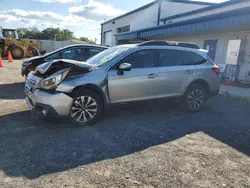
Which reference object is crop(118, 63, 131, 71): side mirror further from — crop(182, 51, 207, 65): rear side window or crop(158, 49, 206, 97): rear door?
crop(182, 51, 207, 65): rear side window

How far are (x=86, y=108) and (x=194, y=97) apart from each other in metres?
3.08

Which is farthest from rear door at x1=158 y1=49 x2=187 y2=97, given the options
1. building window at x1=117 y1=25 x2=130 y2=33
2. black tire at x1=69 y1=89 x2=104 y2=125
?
building window at x1=117 y1=25 x2=130 y2=33

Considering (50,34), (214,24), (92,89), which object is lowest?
(92,89)

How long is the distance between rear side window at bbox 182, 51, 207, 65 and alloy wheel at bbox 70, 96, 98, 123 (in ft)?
9.01

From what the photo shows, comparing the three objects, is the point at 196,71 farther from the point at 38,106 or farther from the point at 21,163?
the point at 21,163

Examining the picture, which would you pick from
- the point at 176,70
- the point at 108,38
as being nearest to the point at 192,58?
the point at 176,70

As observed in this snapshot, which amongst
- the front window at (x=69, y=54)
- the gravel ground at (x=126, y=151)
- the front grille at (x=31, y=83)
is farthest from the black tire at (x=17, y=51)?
the front grille at (x=31, y=83)

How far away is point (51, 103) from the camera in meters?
3.61

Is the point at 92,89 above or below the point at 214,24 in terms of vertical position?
below

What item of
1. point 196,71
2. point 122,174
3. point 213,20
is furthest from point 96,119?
point 213,20

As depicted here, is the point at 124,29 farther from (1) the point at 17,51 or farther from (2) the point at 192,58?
(2) the point at 192,58

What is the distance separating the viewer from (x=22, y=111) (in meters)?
4.86

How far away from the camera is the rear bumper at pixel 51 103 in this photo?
361 cm

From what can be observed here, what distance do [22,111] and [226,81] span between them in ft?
31.7
